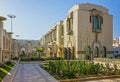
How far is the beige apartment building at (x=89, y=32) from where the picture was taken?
136ft

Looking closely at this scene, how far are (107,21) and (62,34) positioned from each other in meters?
15.6

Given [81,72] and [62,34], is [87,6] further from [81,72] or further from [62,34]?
[81,72]

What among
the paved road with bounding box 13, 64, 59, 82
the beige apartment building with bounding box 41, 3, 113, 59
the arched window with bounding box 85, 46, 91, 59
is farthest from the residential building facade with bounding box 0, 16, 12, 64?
the arched window with bounding box 85, 46, 91, 59

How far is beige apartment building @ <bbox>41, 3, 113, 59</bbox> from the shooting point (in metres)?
41.5

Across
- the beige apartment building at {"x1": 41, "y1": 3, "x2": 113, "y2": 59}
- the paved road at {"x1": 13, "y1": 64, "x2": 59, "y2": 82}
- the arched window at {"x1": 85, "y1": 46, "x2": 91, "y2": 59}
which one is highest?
the beige apartment building at {"x1": 41, "y1": 3, "x2": 113, "y2": 59}

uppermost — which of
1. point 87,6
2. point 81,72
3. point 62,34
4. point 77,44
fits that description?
point 87,6

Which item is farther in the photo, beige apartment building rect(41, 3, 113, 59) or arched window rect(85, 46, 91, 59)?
arched window rect(85, 46, 91, 59)

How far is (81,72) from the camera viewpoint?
1431cm

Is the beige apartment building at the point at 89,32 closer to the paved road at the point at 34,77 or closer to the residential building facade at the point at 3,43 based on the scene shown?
the residential building facade at the point at 3,43

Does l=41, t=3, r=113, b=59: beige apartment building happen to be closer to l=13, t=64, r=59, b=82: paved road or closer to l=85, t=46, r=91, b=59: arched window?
l=85, t=46, r=91, b=59: arched window

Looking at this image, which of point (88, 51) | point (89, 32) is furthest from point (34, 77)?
point (89, 32)

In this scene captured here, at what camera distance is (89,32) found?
42.4 metres

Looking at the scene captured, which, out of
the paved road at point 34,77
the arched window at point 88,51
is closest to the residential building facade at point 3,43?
the paved road at point 34,77

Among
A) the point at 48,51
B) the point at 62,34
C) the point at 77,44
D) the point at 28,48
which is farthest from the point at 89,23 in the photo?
the point at 28,48
